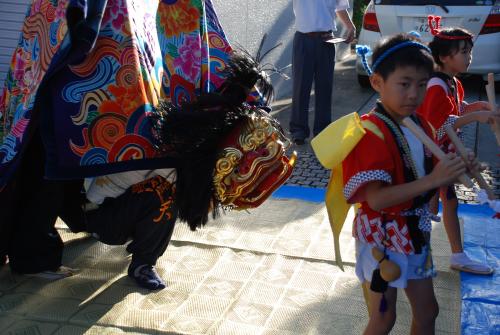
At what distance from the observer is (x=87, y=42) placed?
2766 mm

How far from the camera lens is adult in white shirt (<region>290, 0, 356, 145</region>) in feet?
19.3

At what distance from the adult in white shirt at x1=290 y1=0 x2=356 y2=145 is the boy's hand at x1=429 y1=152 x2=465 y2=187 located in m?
3.90

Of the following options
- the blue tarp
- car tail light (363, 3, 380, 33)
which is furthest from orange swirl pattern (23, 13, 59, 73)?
car tail light (363, 3, 380, 33)

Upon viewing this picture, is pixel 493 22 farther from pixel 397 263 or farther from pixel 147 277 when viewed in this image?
pixel 397 263

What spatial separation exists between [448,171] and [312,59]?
4038 millimetres

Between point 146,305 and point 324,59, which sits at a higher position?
point 324,59

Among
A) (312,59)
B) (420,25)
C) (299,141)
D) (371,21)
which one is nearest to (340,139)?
(299,141)

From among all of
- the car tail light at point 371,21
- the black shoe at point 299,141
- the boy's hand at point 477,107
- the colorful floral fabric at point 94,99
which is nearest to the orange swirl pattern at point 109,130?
the colorful floral fabric at point 94,99

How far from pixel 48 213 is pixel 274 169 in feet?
3.80

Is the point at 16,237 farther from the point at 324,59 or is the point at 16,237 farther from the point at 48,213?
the point at 324,59

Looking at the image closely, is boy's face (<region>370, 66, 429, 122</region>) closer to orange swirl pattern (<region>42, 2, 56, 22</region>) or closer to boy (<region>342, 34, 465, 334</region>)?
boy (<region>342, 34, 465, 334</region>)

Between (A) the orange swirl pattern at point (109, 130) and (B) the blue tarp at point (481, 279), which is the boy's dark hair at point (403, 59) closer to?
(A) the orange swirl pattern at point (109, 130)

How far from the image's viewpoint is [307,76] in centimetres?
603

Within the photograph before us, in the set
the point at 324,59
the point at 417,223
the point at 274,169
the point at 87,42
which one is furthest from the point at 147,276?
the point at 324,59
